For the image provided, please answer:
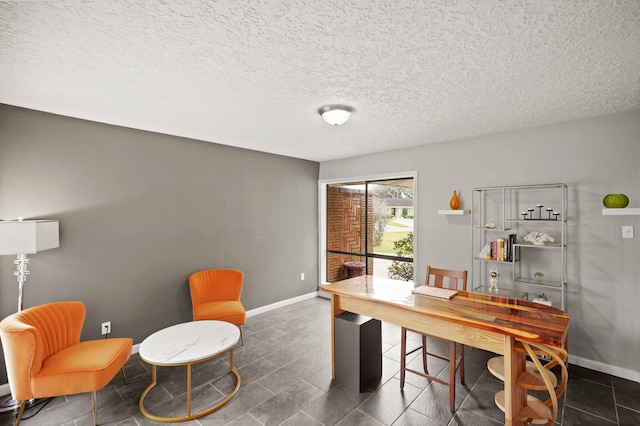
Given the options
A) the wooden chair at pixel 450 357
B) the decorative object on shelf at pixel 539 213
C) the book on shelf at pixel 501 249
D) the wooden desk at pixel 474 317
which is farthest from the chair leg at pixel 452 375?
the decorative object on shelf at pixel 539 213

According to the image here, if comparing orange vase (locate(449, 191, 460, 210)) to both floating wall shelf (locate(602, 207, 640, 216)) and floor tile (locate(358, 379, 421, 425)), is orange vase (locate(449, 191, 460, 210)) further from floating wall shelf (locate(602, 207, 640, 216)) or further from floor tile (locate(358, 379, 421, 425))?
floor tile (locate(358, 379, 421, 425))

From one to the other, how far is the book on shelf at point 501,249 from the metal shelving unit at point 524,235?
49 mm

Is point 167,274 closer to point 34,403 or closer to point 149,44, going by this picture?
point 34,403

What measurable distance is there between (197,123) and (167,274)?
6.08 ft

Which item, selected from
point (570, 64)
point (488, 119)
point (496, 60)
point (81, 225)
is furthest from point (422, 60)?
point (81, 225)

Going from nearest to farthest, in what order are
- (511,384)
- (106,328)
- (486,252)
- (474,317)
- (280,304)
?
1. (511,384)
2. (474,317)
3. (106,328)
4. (486,252)
5. (280,304)

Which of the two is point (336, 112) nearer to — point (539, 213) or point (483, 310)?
point (483, 310)

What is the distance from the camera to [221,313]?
10.9 ft

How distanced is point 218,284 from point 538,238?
3.77m

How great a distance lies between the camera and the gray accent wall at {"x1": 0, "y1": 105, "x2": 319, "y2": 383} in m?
2.72

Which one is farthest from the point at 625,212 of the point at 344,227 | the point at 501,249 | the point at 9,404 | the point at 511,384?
the point at 9,404

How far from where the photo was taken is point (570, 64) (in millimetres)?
1924

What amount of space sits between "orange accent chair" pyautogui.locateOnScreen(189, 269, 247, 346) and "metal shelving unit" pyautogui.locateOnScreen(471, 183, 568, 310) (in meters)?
2.89

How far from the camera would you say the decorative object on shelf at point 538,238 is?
310 cm
